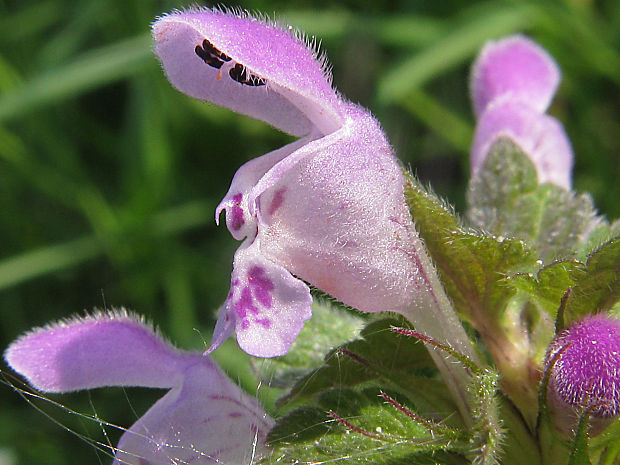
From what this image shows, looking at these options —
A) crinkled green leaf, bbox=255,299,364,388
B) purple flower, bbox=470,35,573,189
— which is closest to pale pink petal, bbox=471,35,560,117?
purple flower, bbox=470,35,573,189

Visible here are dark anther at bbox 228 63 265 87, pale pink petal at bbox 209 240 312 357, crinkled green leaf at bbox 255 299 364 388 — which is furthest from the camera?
crinkled green leaf at bbox 255 299 364 388

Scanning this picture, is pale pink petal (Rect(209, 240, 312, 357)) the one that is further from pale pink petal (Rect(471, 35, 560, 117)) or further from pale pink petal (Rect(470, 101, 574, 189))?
pale pink petal (Rect(471, 35, 560, 117))

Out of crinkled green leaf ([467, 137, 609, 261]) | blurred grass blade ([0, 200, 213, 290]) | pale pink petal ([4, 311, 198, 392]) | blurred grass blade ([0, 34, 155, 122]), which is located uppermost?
crinkled green leaf ([467, 137, 609, 261])

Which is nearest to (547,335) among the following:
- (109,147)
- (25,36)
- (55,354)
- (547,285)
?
(547,285)

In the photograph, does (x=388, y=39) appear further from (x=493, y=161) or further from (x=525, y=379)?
(x=525, y=379)

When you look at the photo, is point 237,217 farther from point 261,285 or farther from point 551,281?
point 551,281

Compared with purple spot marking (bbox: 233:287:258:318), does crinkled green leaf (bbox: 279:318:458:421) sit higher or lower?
lower

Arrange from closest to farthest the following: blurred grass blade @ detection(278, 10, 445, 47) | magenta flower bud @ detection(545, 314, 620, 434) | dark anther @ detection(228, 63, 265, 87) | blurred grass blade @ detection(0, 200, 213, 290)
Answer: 1. magenta flower bud @ detection(545, 314, 620, 434)
2. dark anther @ detection(228, 63, 265, 87)
3. blurred grass blade @ detection(0, 200, 213, 290)
4. blurred grass blade @ detection(278, 10, 445, 47)
